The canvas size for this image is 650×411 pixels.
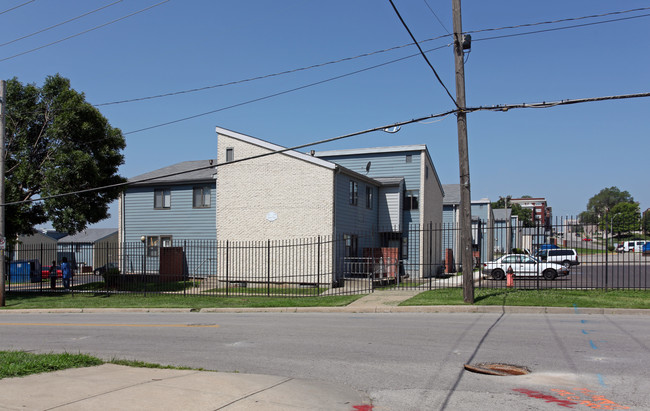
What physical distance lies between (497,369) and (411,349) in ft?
6.49

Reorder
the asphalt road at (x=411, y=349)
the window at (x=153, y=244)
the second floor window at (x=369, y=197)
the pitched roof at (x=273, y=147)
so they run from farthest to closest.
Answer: the window at (x=153, y=244), the second floor window at (x=369, y=197), the pitched roof at (x=273, y=147), the asphalt road at (x=411, y=349)

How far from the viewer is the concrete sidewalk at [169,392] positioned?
20.5ft

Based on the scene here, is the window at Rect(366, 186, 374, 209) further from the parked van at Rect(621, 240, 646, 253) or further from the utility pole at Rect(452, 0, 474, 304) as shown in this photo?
the utility pole at Rect(452, 0, 474, 304)

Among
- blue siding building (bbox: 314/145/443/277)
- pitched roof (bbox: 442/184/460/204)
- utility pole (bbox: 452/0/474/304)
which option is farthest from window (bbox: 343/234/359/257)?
pitched roof (bbox: 442/184/460/204)

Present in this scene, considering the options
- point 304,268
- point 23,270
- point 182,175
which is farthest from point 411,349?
point 23,270

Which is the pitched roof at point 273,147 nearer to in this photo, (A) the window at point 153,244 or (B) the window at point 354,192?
(B) the window at point 354,192

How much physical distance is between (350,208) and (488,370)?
1958 cm

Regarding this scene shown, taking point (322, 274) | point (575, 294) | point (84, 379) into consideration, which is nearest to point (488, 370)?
point (84, 379)

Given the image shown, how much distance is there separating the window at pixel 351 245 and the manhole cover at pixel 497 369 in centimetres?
1839

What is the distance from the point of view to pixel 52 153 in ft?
76.7

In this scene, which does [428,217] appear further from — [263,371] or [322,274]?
[263,371]

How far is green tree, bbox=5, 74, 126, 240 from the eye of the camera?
22906 millimetres

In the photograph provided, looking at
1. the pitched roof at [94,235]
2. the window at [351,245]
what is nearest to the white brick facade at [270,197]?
the window at [351,245]

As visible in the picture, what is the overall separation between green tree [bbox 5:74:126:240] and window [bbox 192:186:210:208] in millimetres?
6769
